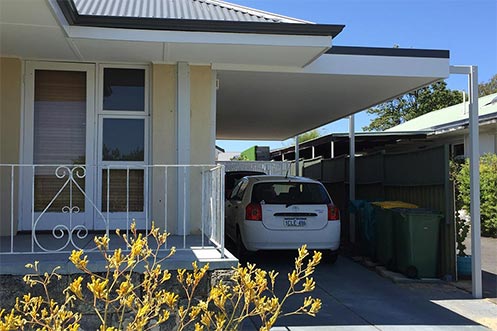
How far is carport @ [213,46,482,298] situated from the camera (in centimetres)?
709

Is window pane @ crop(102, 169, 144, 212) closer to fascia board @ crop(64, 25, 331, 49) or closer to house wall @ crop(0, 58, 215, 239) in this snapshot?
house wall @ crop(0, 58, 215, 239)

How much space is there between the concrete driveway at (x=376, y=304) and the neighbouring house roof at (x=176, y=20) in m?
3.34

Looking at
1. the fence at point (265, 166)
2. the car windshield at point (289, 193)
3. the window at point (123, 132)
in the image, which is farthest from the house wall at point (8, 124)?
the fence at point (265, 166)

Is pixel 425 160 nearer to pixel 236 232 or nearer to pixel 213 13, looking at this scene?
pixel 236 232

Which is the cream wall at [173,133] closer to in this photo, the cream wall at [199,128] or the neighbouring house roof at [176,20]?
the cream wall at [199,128]

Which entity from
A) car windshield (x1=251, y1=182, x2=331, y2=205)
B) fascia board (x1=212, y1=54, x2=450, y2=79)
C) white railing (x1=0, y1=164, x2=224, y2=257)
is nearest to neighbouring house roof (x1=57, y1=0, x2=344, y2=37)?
fascia board (x1=212, y1=54, x2=450, y2=79)

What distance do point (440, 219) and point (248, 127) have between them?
817 centimetres

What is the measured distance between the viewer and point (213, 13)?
6.75 metres

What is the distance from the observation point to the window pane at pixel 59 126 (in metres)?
6.73

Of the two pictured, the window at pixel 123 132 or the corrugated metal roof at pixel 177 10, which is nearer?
the corrugated metal roof at pixel 177 10

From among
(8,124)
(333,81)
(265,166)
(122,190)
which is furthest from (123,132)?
(265,166)

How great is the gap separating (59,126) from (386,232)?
5380 mm

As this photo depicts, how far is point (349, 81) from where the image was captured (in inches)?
312

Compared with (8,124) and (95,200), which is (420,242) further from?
(8,124)
